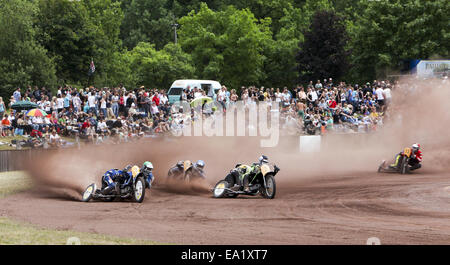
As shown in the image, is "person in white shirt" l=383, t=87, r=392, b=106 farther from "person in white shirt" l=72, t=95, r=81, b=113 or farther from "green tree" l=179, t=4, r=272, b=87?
"green tree" l=179, t=4, r=272, b=87

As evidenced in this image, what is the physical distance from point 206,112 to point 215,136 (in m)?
2.09

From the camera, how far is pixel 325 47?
5500 centimetres

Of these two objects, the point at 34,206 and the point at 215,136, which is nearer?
the point at 34,206

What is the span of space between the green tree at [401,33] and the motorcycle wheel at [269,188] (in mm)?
42159

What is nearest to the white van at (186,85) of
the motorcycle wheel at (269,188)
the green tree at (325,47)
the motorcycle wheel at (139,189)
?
the green tree at (325,47)

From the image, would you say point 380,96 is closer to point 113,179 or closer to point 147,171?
point 147,171

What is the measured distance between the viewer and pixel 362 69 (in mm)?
60938

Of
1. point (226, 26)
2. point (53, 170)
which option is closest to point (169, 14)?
point (226, 26)

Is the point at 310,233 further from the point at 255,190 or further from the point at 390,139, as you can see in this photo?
the point at 390,139

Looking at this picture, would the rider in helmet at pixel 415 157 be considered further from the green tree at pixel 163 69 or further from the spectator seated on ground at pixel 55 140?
the green tree at pixel 163 69

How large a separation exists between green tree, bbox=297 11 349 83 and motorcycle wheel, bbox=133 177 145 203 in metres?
39.6

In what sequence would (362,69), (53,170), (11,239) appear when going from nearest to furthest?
1. (11,239)
2. (53,170)
3. (362,69)

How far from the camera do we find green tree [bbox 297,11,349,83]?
55031 mm

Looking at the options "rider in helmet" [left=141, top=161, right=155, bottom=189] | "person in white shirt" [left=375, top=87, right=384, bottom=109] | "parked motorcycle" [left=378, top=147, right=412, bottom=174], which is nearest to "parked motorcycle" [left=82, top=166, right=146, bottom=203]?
"rider in helmet" [left=141, top=161, right=155, bottom=189]
